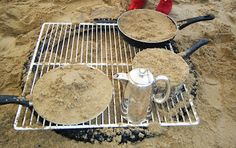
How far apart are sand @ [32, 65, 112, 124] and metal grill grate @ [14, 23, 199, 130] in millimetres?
77

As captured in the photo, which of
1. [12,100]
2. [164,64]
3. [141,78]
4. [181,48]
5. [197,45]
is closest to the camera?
[141,78]

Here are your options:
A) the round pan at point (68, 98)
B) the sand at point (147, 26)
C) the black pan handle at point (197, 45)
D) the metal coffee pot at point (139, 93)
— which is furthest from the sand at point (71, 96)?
the black pan handle at point (197, 45)

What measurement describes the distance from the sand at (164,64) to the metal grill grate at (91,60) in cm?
17

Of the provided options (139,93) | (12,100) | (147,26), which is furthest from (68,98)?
(147,26)

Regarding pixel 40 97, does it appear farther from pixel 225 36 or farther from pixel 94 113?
Result: pixel 225 36

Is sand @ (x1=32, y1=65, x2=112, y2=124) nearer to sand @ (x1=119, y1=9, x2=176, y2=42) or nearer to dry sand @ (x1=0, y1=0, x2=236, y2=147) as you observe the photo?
dry sand @ (x1=0, y1=0, x2=236, y2=147)

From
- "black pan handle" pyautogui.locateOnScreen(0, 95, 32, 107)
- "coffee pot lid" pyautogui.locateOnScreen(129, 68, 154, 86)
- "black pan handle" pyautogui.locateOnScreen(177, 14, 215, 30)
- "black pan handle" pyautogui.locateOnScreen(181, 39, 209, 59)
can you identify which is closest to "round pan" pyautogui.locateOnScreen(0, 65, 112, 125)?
"black pan handle" pyautogui.locateOnScreen(0, 95, 32, 107)

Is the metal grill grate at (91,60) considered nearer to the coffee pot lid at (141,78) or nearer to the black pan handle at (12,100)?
the black pan handle at (12,100)

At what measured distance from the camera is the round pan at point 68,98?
1.32 meters

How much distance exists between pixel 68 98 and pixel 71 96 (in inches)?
0.8

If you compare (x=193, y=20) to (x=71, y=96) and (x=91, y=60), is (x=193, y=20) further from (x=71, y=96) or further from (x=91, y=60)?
(x=71, y=96)

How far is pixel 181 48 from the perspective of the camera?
2.19 metres

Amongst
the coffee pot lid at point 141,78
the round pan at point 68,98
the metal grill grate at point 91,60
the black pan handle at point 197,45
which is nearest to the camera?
the coffee pot lid at point 141,78

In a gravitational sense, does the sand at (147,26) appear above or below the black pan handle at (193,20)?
below
